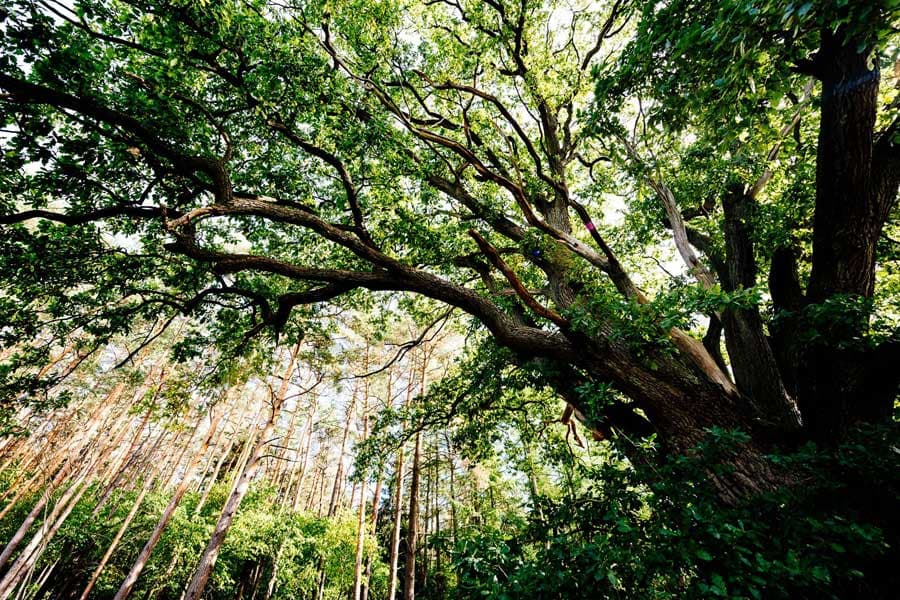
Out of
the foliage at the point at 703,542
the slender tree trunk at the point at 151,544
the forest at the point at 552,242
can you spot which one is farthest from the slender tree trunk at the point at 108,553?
the foliage at the point at 703,542

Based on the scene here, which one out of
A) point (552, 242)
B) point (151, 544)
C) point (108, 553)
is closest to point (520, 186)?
point (552, 242)

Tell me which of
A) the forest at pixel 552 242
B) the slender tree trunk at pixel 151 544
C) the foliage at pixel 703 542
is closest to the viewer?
the foliage at pixel 703 542

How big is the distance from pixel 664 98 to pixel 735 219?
2955 mm

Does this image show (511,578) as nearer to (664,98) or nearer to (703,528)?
(703,528)

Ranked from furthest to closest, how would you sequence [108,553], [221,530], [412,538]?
[108,553] → [412,538] → [221,530]

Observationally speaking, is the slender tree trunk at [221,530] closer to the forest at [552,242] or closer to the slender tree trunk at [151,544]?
the forest at [552,242]

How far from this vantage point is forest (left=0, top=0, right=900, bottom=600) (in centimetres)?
230

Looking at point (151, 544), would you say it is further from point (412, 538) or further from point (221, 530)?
point (412, 538)

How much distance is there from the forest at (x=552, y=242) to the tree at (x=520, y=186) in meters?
0.04

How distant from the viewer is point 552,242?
557 cm

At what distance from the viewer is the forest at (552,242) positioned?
90.4 inches

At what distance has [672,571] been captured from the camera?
198cm

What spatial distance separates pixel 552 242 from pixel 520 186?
3.41 ft

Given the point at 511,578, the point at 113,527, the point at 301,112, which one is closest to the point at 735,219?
the point at 511,578
